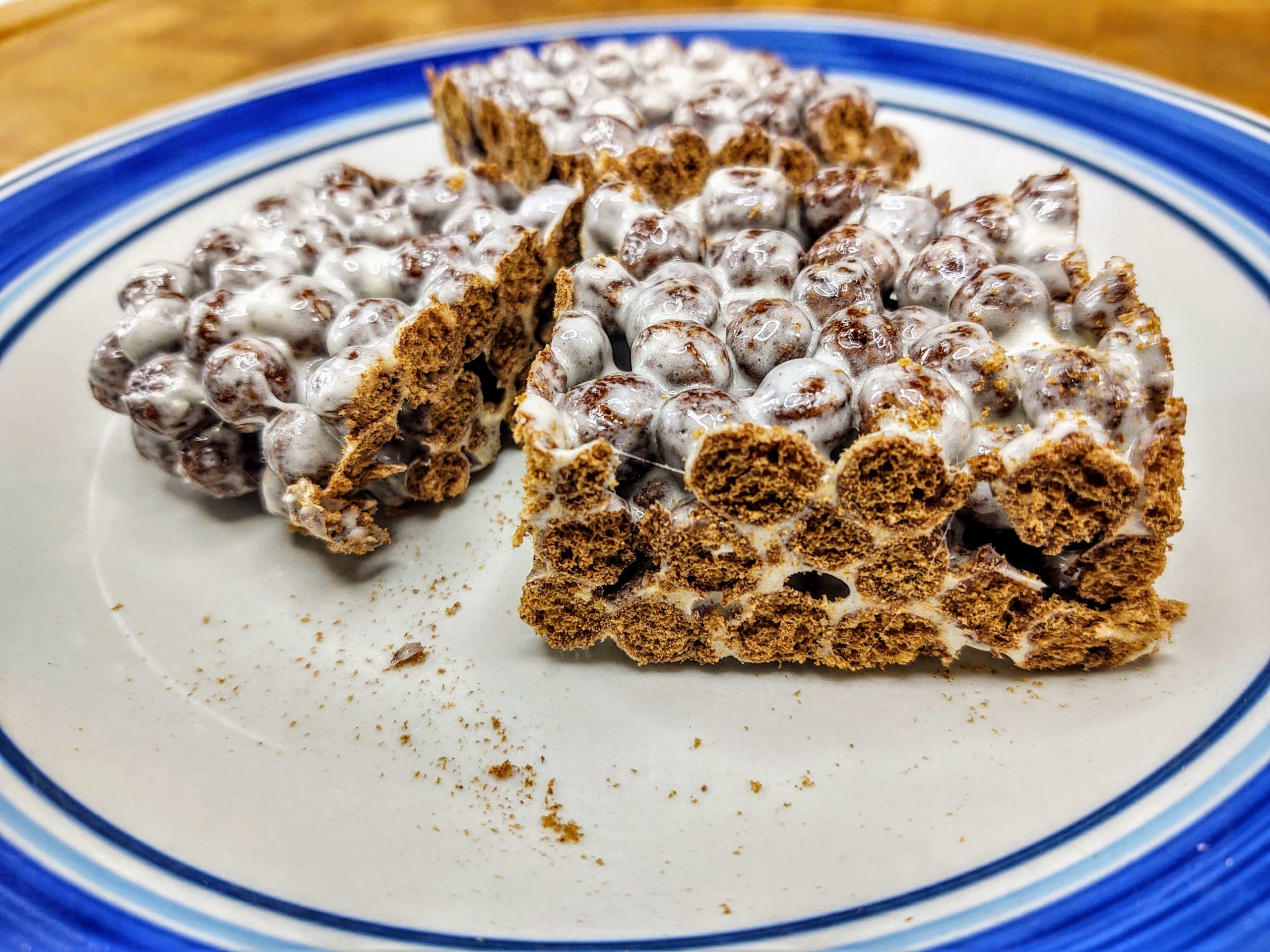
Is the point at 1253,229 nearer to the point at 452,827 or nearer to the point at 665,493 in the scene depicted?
the point at 665,493

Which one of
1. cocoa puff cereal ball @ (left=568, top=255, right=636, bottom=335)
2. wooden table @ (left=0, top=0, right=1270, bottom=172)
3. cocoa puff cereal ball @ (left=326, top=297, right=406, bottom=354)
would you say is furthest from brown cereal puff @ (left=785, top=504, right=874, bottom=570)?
wooden table @ (left=0, top=0, right=1270, bottom=172)

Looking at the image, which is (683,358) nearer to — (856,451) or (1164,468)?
(856,451)

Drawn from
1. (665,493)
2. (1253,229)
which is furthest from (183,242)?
(1253,229)

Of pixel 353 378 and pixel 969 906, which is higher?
pixel 353 378

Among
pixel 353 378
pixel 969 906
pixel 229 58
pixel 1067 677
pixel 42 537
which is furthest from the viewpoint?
pixel 229 58

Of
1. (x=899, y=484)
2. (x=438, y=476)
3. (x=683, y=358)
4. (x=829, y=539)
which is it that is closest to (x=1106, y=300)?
(x=899, y=484)

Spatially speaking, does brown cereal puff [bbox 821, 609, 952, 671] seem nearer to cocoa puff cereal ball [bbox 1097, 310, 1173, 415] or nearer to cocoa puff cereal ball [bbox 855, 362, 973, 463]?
cocoa puff cereal ball [bbox 855, 362, 973, 463]

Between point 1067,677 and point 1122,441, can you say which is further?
point 1067,677
